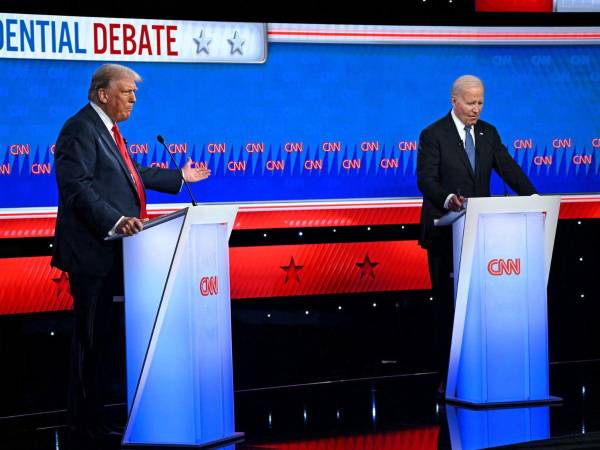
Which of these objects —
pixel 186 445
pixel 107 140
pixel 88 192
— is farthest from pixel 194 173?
pixel 186 445

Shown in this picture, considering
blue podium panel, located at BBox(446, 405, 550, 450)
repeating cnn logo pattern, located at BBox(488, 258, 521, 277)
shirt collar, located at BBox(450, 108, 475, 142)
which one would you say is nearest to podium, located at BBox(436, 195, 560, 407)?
repeating cnn logo pattern, located at BBox(488, 258, 521, 277)

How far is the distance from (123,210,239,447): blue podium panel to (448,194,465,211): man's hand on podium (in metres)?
1.28

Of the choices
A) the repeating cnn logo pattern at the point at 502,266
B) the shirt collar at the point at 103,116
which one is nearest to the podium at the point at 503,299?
the repeating cnn logo pattern at the point at 502,266

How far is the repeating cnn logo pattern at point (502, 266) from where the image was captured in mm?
5457

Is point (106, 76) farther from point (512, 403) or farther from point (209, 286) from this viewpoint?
point (512, 403)

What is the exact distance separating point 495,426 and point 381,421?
0.57 meters

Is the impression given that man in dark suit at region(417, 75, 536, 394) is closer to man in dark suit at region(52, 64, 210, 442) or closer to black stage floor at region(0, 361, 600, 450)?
black stage floor at region(0, 361, 600, 450)

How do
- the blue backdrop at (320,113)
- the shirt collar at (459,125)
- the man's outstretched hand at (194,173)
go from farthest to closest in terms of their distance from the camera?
the blue backdrop at (320,113) → the shirt collar at (459,125) → the man's outstretched hand at (194,173)

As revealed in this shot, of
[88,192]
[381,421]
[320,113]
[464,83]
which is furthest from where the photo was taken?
[320,113]

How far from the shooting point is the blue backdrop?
621cm

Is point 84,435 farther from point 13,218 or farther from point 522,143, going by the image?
point 522,143

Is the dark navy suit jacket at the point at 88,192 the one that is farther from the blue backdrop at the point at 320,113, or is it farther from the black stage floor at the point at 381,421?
the blue backdrop at the point at 320,113

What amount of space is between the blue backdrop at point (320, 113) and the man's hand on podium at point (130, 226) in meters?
1.69

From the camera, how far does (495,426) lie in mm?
5105
